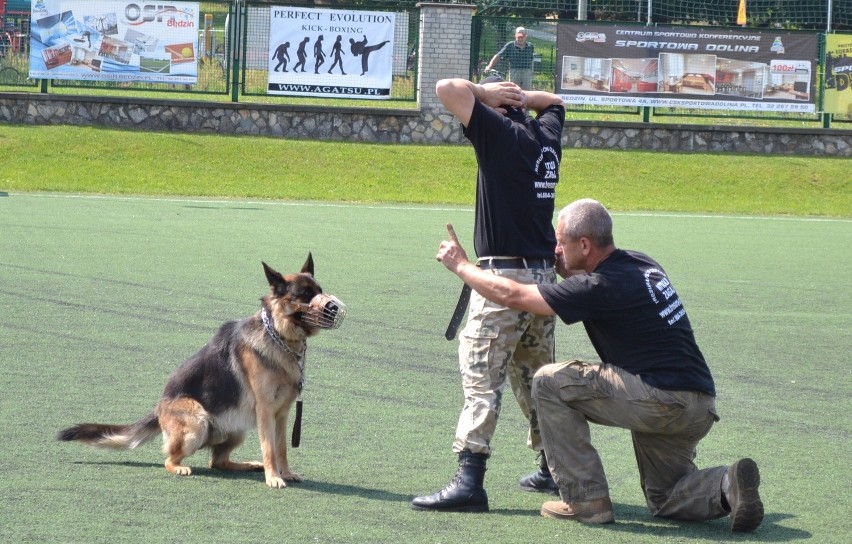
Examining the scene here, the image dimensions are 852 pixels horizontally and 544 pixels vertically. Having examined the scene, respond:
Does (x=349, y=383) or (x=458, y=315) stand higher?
(x=458, y=315)

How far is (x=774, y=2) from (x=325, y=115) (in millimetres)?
15181

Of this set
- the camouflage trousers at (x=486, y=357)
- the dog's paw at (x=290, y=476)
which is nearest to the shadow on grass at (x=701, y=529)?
the camouflage trousers at (x=486, y=357)

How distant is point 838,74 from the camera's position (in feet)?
79.8

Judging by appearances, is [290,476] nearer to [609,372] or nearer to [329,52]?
[609,372]

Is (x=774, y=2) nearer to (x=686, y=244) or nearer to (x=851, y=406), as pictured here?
(x=686, y=244)

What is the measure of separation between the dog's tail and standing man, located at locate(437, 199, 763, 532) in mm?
1713

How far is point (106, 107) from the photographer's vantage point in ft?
76.2

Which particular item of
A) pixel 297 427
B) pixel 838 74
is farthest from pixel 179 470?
pixel 838 74

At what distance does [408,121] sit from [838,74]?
30.5 feet

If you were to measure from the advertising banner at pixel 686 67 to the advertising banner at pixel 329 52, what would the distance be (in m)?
3.78

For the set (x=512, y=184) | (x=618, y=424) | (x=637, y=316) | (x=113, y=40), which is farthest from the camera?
(x=113, y=40)

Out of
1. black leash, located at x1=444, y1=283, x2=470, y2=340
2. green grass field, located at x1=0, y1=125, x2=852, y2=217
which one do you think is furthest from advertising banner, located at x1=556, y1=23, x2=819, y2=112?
black leash, located at x1=444, y1=283, x2=470, y2=340

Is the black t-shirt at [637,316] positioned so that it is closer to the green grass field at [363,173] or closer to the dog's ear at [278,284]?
the dog's ear at [278,284]

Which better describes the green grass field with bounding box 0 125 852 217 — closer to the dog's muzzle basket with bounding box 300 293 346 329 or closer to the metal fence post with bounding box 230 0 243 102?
the metal fence post with bounding box 230 0 243 102
